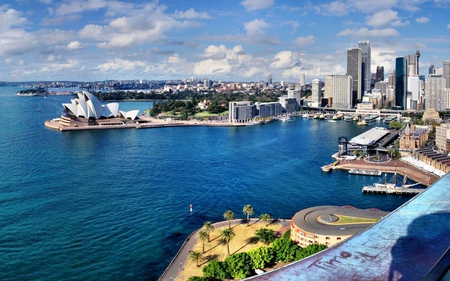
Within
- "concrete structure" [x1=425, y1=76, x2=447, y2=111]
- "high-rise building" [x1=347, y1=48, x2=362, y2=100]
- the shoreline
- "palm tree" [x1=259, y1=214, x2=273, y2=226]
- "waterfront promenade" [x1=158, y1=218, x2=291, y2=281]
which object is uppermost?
"high-rise building" [x1=347, y1=48, x2=362, y2=100]

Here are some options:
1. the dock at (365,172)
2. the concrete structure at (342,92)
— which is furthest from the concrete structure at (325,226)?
the concrete structure at (342,92)

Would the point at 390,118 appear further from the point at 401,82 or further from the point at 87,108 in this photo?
the point at 87,108

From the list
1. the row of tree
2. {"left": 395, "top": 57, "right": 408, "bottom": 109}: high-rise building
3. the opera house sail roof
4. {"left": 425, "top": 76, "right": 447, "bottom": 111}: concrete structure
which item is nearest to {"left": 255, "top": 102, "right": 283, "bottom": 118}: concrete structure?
the opera house sail roof

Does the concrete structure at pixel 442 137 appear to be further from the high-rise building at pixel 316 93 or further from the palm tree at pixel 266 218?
the high-rise building at pixel 316 93

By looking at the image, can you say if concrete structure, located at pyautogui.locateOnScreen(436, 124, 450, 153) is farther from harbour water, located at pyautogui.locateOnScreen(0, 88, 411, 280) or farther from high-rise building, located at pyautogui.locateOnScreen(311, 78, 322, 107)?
high-rise building, located at pyautogui.locateOnScreen(311, 78, 322, 107)

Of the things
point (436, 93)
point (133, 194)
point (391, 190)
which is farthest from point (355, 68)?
point (133, 194)
